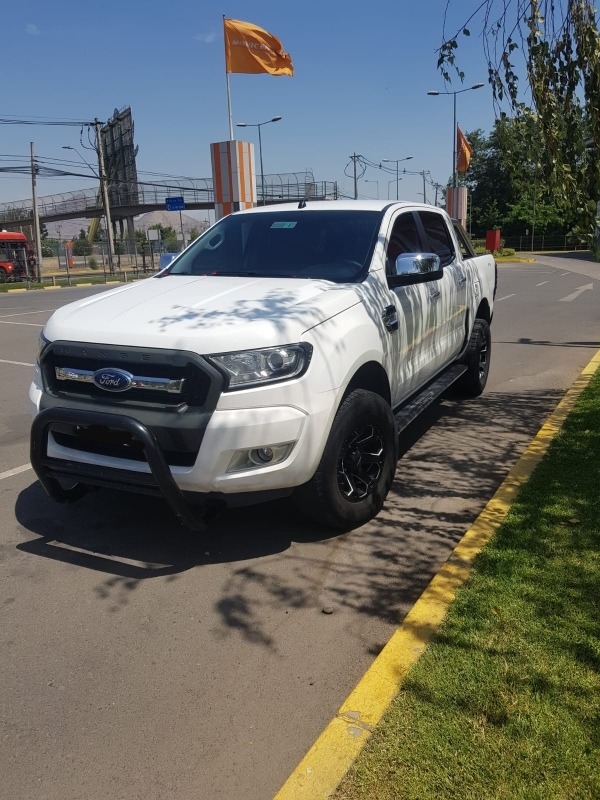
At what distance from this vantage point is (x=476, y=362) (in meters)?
6.95

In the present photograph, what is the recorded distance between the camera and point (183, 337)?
3387 mm

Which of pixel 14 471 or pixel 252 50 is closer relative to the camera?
pixel 14 471

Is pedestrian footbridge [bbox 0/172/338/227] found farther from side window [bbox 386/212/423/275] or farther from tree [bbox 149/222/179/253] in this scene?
side window [bbox 386/212/423/275]

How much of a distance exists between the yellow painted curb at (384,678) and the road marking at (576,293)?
14.6 meters

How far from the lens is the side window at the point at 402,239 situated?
476 cm

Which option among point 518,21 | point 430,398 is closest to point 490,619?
point 430,398

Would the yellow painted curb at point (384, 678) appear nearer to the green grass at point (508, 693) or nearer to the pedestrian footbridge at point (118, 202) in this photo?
the green grass at point (508, 693)

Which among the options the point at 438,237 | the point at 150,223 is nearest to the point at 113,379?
the point at 438,237

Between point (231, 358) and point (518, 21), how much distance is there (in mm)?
2672

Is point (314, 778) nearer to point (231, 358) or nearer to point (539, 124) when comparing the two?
point (231, 358)

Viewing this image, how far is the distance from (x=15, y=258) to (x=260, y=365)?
132ft

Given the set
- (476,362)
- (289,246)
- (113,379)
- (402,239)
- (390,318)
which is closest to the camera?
(113,379)

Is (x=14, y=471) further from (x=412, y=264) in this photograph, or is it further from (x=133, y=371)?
(x=412, y=264)

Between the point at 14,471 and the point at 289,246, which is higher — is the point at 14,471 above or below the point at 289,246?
below
